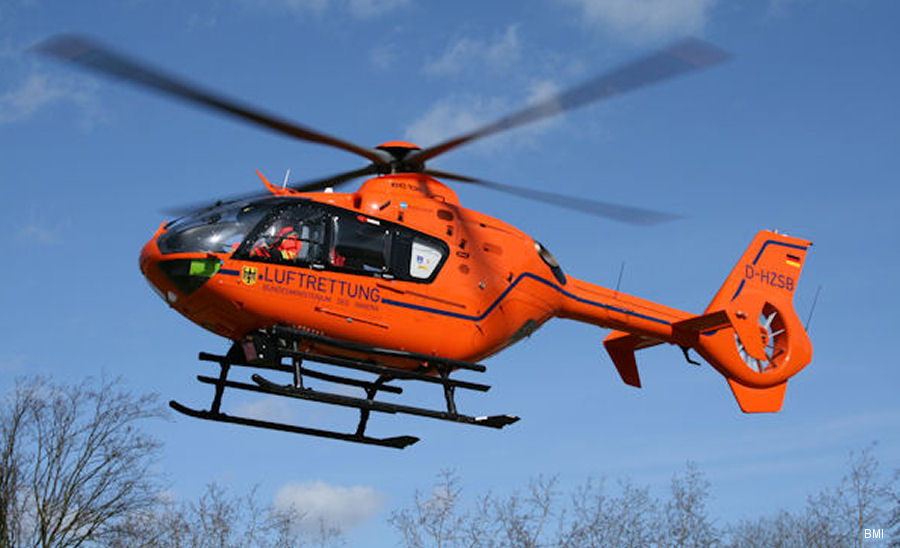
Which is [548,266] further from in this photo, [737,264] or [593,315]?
[737,264]

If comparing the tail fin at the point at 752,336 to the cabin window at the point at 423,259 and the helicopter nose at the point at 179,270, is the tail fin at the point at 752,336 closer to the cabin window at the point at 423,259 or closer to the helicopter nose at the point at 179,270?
the cabin window at the point at 423,259

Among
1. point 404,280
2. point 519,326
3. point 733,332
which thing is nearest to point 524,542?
point 733,332

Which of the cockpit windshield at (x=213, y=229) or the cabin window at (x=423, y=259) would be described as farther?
the cabin window at (x=423, y=259)

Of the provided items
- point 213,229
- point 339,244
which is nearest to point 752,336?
point 339,244

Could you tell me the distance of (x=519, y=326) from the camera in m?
16.8

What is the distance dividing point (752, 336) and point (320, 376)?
9059 mm

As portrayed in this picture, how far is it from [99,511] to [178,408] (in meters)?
15.7

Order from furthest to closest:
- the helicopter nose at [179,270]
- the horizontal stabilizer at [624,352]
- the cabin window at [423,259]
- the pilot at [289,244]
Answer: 1. the horizontal stabilizer at [624,352]
2. the cabin window at [423,259]
3. the pilot at [289,244]
4. the helicopter nose at [179,270]

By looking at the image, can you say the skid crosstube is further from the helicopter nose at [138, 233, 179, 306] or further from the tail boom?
the tail boom

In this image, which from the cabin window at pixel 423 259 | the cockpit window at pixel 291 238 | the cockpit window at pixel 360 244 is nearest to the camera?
the cockpit window at pixel 291 238

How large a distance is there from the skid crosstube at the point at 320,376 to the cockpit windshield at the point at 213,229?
1.41 m

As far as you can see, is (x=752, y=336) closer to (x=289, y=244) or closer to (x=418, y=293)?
(x=418, y=293)

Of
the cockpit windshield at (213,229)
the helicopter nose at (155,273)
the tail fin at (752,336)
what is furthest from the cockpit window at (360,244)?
the tail fin at (752,336)

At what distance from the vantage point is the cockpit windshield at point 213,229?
1402 centimetres
